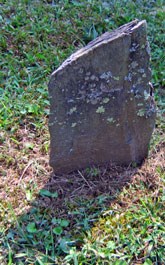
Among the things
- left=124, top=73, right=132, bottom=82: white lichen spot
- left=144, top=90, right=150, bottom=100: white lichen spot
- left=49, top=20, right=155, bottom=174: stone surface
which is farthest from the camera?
left=144, top=90, right=150, bottom=100: white lichen spot

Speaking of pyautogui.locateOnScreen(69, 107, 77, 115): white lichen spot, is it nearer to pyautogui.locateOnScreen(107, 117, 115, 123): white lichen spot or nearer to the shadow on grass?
pyautogui.locateOnScreen(107, 117, 115, 123): white lichen spot

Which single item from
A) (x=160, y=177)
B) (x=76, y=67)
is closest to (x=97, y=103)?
(x=76, y=67)

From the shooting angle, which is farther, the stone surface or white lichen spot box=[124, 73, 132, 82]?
white lichen spot box=[124, 73, 132, 82]

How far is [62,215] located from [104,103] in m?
0.64

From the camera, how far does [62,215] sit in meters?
2.01

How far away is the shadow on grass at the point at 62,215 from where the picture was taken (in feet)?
6.12

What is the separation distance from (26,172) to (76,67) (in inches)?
29.9

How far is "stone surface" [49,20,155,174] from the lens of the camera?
1.81 metres

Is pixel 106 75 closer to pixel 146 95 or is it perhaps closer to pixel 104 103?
pixel 104 103

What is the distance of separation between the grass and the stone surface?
12cm

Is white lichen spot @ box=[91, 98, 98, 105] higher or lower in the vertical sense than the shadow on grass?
higher

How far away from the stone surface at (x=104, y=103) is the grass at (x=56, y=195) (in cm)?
12

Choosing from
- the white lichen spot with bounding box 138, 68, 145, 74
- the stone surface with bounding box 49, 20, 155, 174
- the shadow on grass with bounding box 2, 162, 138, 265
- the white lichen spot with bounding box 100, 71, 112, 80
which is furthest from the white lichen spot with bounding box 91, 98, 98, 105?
the shadow on grass with bounding box 2, 162, 138, 265

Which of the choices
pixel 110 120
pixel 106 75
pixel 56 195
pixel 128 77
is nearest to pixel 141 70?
pixel 128 77
